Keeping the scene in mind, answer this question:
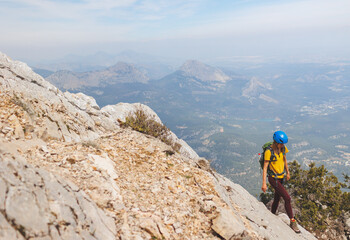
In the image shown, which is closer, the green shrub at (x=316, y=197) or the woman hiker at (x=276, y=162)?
the woman hiker at (x=276, y=162)

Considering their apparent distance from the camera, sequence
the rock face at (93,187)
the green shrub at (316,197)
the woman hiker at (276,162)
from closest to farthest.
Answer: the rock face at (93,187), the woman hiker at (276,162), the green shrub at (316,197)

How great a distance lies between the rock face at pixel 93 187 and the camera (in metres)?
4.69

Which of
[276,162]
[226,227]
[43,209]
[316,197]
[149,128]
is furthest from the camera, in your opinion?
[316,197]

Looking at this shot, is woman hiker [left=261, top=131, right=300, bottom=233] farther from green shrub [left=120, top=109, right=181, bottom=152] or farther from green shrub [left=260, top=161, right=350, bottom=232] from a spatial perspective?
green shrub [left=260, top=161, right=350, bottom=232]

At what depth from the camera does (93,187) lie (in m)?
6.83

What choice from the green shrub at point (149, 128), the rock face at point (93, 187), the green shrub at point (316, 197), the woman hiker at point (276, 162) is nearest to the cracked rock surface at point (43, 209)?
the rock face at point (93, 187)

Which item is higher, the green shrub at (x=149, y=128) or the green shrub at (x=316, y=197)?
the green shrub at (x=149, y=128)

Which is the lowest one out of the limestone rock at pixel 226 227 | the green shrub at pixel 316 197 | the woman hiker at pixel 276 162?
the green shrub at pixel 316 197

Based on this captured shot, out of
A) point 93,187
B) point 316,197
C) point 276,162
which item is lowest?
point 316,197

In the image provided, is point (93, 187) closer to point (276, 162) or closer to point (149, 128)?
point (276, 162)

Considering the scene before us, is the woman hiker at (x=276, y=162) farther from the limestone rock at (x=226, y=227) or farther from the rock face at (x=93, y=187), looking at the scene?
the limestone rock at (x=226, y=227)

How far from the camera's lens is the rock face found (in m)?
4.69

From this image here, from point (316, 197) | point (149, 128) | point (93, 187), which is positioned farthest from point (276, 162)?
point (316, 197)

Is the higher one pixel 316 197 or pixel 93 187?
pixel 93 187
